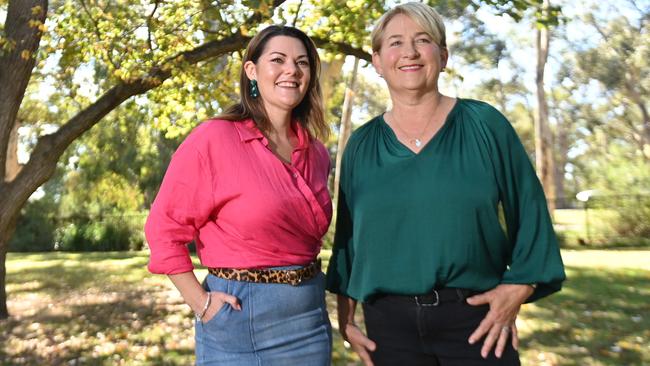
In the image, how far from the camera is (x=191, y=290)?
2.70m

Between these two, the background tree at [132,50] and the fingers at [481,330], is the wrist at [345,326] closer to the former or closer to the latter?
the fingers at [481,330]

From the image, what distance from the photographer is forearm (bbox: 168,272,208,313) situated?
8.79 ft

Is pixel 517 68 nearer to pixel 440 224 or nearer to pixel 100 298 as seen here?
pixel 100 298

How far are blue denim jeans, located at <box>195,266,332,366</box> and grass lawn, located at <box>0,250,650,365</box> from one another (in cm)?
435

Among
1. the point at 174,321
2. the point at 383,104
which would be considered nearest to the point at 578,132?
the point at 383,104

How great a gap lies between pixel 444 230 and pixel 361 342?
623 millimetres

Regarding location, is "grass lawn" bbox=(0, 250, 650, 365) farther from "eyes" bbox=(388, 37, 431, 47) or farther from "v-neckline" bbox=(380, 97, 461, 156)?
"eyes" bbox=(388, 37, 431, 47)

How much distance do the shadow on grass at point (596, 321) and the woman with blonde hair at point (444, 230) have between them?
16.2ft

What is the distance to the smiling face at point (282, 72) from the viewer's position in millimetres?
2873

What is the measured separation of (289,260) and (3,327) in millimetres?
8195

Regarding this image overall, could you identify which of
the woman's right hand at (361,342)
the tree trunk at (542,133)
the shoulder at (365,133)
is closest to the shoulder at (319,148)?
the shoulder at (365,133)

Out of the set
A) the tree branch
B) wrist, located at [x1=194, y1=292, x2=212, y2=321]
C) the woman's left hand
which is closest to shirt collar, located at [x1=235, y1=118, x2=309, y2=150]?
wrist, located at [x1=194, y1=292, x2=212, y2=321]

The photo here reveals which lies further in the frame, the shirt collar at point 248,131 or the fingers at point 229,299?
the shirt collar at point 248,131

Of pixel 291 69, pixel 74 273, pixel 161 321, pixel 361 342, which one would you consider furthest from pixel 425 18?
pixel 74 273
